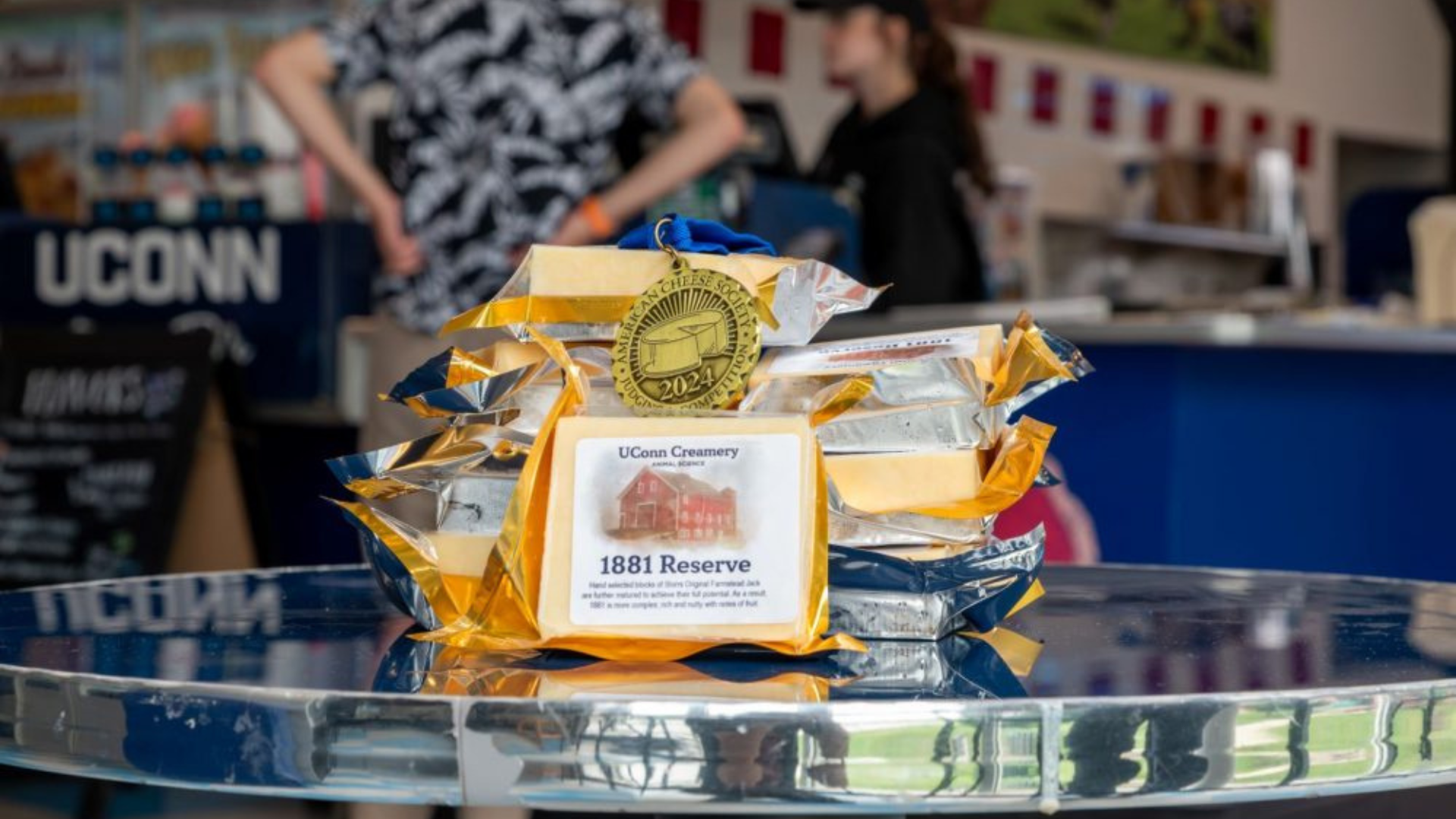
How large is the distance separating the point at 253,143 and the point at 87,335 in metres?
0.52

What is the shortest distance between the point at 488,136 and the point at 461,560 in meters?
1.75

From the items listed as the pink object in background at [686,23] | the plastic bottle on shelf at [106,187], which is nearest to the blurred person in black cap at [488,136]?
the plastic bottle on shelf at [106,187]

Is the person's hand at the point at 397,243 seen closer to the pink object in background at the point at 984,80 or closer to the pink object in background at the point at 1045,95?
the pink object in background at the point at 984,80

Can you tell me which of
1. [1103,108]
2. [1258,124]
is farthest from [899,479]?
[1258,124]

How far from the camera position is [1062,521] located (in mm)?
3096

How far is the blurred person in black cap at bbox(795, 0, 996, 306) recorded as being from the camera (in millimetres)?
3525

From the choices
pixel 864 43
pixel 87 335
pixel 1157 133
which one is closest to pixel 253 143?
pixel 87 335

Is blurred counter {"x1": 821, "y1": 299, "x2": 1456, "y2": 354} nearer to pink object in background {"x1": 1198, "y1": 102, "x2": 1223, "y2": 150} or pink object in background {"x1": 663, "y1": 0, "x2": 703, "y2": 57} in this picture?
pink object in background {"x1": 663, "y1": 0, "x2": 703, "y2": 57}

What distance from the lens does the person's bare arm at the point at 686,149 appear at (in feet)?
9.29

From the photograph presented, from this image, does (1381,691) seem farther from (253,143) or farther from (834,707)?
(253,143)

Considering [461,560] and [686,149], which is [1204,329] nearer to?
[686,149]

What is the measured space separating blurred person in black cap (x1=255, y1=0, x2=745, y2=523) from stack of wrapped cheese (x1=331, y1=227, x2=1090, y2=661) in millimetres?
1591

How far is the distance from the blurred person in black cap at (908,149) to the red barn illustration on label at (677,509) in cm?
268

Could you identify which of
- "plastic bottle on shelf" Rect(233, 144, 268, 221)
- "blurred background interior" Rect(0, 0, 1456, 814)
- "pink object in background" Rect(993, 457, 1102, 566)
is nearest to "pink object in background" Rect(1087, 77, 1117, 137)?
"blurred background interior" Rect(0, 0, 1456, 814)
